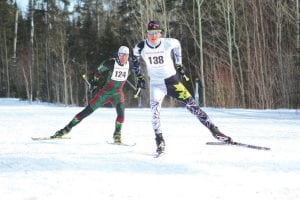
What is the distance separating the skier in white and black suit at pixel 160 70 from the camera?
7.34m

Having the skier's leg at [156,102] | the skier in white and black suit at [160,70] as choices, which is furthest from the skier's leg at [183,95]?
the skier's leg at [156,102]

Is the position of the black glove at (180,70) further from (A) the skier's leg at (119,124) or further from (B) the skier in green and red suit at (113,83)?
(A) the skier's leg at (119,124)

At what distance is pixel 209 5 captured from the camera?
29.9 meters

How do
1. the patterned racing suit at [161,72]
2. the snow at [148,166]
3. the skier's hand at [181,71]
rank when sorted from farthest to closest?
1. the patterned racing suit at [161,72]
2. the skier's hand at [181,71]
3. the snow at [148,166]

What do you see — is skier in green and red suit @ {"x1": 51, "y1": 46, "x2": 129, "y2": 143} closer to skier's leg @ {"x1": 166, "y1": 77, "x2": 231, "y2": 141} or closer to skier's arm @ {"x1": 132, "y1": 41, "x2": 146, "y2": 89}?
skier's arm @ {"x1": 132, "y1": 41, "x2": 146, "y2": 89}

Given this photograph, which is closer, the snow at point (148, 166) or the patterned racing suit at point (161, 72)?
the snow at point (148, 166)

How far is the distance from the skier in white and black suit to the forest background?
11.1m

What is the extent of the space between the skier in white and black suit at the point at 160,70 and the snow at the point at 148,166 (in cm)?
46

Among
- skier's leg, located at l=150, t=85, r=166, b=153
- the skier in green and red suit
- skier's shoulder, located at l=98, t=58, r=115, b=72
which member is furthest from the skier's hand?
skier's shoulder, located at l=98, t=58, r=115, b=72

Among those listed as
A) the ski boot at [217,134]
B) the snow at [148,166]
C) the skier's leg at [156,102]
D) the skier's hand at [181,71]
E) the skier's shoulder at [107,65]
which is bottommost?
the snow at [148,166]

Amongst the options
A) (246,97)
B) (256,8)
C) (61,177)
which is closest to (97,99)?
(61,177)

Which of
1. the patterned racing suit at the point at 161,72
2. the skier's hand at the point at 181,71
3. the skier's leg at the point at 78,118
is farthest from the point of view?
the skier's leg at the point at 78,118

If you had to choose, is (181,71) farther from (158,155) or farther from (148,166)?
(148,166)

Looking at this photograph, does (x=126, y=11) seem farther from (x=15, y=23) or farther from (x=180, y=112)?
(x=180, y=112)
